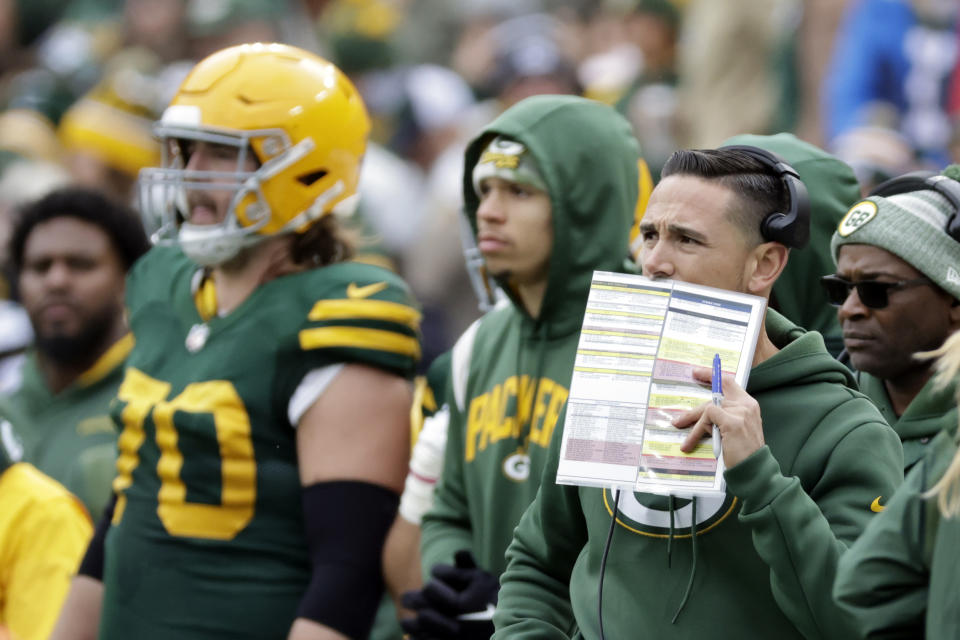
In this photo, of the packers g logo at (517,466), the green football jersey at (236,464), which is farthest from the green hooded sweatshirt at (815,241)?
the green football jersey at (236,464)

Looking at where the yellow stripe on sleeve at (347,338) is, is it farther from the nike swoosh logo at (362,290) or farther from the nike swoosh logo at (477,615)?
the nike swoosh logo at (477,615)

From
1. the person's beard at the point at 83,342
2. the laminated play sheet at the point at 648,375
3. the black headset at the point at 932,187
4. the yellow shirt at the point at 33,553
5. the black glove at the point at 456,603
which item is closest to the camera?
the laminated play sheet at the point at 648,375

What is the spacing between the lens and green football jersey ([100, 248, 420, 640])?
466 cm

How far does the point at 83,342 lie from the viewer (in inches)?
268

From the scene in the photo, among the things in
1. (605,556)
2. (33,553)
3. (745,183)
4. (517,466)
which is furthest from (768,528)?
(33,553)

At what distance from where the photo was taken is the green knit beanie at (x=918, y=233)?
3.66 meters

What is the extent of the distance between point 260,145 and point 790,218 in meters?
2.09

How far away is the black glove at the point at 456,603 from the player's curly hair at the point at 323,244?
3.87 feet

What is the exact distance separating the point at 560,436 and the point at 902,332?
34.4 inches

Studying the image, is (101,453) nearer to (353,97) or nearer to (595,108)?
(353,97)

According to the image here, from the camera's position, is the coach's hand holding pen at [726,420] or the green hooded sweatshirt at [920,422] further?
the green hooded sweatshirt at [920,422]

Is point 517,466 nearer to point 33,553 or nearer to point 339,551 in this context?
point 339,551

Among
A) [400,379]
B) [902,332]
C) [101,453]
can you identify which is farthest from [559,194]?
[101,453]

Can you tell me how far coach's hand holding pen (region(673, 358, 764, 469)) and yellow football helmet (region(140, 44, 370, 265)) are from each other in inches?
84.0
